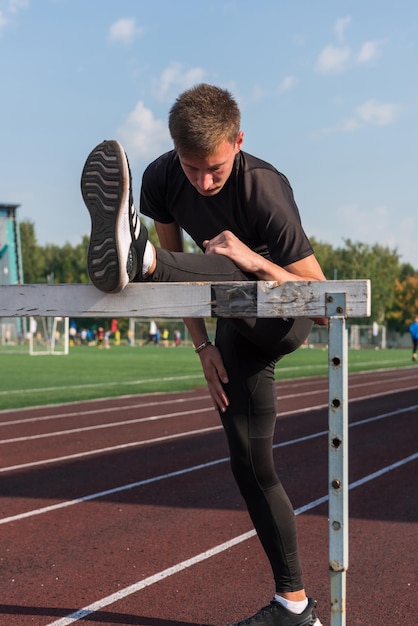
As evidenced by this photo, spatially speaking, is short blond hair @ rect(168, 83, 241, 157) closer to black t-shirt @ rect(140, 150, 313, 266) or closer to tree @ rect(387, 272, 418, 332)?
black t-shirt @ rect(140, 150, 313, 266)

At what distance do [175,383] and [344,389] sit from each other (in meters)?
17.1

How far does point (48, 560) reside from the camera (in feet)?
15.4

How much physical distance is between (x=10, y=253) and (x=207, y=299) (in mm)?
56220

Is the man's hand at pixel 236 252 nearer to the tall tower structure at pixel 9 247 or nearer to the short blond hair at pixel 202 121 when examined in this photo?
the short blond hair at pixel 202 121

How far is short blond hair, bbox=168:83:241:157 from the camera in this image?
2592 mm

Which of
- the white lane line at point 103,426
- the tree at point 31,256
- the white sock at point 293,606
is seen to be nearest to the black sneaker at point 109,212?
A: the white sock at point 293,606

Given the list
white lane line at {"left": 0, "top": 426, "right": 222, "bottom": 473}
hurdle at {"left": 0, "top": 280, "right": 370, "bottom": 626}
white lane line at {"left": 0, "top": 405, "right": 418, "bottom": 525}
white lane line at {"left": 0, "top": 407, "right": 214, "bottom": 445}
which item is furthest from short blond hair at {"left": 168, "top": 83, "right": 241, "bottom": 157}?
white lane line at {"left": 0, "top": 407, "right": 214, "bottom": 445}

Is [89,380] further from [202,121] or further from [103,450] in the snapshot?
[202,121]

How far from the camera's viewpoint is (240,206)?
298cm

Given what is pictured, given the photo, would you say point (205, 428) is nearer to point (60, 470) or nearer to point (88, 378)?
point (60, 470)

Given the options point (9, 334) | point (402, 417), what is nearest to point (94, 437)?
point (402, 417)

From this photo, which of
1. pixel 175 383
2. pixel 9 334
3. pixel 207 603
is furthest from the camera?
pixel 9 334

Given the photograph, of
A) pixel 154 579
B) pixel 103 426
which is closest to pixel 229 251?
pixel 154 579

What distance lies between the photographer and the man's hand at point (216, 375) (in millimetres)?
3072
